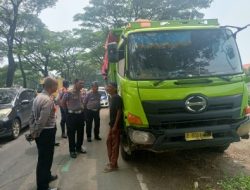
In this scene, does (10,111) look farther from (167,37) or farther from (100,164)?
(167,37)

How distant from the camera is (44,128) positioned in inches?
226

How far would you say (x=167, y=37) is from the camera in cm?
663

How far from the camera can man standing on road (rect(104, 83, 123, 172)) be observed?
685 centimetres

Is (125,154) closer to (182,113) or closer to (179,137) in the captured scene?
(179,137)

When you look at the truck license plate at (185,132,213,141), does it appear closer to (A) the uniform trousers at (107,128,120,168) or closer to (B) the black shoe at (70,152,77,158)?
(A) the uniform trousers at (107,128,120,168)

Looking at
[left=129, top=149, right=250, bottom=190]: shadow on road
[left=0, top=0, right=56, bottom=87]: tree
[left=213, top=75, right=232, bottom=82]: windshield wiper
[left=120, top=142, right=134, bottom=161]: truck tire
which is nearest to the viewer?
[left=129, top=149, right=250, bottom=190]: shadow on road

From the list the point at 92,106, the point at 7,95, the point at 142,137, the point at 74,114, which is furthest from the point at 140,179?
the point at 7,95

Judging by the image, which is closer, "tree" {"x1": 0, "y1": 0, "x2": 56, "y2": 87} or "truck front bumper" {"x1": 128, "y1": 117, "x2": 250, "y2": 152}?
"truck front bumper" {"x1": 128, "y1": 117, "x2": 250, "y2": 152}

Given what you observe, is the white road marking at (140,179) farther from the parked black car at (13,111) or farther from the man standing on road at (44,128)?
the parked black car at (13,111)

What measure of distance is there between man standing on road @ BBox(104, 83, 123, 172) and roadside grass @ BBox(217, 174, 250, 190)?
2095 millimetres

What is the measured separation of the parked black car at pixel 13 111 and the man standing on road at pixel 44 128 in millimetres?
5056

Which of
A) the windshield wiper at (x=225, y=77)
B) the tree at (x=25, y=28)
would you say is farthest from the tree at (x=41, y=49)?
the windshield wiper at (x=225, y=77)

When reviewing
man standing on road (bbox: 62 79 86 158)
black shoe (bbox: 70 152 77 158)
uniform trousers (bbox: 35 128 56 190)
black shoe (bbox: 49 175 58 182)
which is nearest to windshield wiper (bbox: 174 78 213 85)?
uniform trousers (bbox: 35 128 56 190)

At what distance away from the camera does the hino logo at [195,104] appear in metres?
5.96
